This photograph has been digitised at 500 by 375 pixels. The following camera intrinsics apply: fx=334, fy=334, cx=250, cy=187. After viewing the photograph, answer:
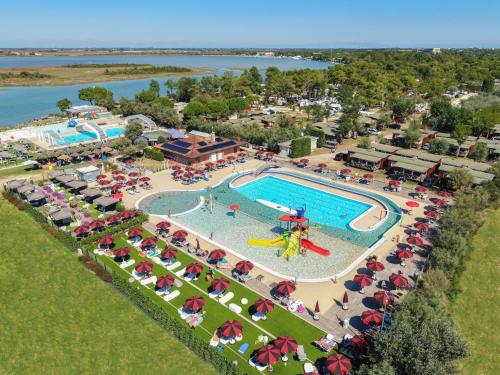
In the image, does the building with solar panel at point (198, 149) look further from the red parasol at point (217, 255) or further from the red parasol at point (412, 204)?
the red parasol at point (412, 204)

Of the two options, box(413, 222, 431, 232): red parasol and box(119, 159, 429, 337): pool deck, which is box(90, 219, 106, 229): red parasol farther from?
box(413, 222, 431, 232): red parasol

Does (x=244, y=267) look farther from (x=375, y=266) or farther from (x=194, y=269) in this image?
(x=375, y=266)

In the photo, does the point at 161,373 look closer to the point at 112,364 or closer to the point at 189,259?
the point at 112,364

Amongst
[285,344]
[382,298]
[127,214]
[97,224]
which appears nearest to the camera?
[285,344]

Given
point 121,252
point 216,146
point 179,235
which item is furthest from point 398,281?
point 216,146

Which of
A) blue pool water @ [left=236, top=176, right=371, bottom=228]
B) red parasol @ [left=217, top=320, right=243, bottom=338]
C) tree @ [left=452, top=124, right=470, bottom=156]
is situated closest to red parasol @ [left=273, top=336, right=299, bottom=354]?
red parasol @ [left=217, top=320, right=243, bottom=338]

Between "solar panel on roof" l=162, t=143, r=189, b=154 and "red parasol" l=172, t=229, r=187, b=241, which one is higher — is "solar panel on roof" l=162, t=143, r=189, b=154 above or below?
above

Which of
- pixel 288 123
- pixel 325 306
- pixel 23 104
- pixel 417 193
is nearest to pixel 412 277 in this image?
pixel 325 306
